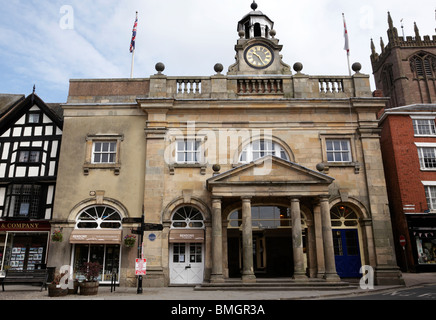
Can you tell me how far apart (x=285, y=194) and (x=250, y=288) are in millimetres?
4538

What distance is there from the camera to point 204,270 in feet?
56.4

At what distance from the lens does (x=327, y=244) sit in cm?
1623

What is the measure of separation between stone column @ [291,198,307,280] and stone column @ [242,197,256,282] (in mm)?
1937

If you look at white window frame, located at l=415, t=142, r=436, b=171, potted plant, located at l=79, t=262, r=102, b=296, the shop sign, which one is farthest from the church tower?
potted plant, located at l=79, t=262, r=102, b=296

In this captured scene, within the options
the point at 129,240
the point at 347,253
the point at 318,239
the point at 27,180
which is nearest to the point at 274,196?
the point at 318,239

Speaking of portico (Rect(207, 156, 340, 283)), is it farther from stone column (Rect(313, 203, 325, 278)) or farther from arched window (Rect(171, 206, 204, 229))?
arched window (Rect(171, 206, 204, 229))

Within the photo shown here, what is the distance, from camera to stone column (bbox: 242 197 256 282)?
51.5ft

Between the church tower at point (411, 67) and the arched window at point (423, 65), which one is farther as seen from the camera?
the arched window at point (423, 65)

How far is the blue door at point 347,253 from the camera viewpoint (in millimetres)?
17750

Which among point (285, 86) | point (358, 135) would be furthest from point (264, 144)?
point (358, 135)

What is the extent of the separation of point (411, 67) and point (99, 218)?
56725 mm

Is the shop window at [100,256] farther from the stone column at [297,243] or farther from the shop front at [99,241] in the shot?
the stone column at [297,243]

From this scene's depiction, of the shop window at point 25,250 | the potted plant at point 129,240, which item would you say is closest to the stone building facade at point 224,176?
the potted plant at point 129,240

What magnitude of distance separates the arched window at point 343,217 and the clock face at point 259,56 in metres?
9.31
